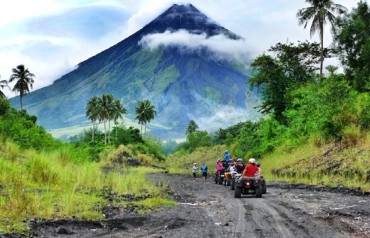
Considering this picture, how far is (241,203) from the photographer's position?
17578 millimetres

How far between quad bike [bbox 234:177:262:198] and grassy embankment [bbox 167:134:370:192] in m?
4.59

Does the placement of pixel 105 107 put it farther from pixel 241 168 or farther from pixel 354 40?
pixel 241 168

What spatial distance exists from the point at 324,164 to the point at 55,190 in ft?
63.6

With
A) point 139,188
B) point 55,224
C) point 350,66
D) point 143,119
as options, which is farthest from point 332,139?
point 143,119

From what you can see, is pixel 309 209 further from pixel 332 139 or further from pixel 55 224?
pixel 332 139

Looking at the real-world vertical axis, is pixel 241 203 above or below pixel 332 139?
below

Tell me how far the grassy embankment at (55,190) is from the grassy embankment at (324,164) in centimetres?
1031

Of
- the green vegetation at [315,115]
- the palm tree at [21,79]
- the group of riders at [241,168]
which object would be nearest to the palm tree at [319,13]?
the green vegetation at [315,115]

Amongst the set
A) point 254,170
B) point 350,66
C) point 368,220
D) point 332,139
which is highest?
point 350,66

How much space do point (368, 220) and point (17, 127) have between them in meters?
23.8

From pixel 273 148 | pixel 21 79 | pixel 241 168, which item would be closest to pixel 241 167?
pixel 241 168

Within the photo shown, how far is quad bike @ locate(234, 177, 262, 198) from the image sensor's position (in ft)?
67.0

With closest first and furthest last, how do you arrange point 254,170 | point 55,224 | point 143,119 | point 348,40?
point 55,224
point 254,170
point 348,40
point 143,119

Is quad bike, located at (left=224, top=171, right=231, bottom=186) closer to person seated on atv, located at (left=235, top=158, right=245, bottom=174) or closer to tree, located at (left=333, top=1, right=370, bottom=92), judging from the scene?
person seated on atv, located at (left=235, top=158, right=245, bottom=174)
